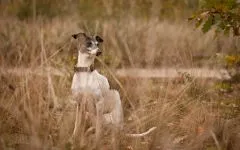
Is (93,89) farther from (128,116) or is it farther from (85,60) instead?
(128,116)

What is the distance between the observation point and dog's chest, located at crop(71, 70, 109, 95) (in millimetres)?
4684

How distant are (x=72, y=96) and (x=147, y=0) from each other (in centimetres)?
973

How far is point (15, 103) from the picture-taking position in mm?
4543

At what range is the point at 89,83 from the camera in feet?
15.4

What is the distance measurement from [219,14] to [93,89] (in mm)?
1204

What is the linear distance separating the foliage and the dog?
1.00 m

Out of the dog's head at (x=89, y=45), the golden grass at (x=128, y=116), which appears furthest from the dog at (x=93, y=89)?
the golden grass at (x=128, y=116)

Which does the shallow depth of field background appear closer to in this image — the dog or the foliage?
the dog

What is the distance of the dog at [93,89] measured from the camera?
15.3 ft

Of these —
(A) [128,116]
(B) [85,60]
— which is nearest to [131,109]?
(A) [128,116]

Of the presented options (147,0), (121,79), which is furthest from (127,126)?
(147,0)

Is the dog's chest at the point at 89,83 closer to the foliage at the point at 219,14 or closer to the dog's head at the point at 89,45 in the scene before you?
the dog's head at the point at 89,45

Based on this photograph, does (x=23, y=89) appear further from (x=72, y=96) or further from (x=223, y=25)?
(x=223, y=25)

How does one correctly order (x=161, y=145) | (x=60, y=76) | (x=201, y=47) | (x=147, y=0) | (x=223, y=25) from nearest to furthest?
(x=161, y=145), (x=223, y=25), (x=60, y=76), (x=201, y=47), (x=147, y=0)
